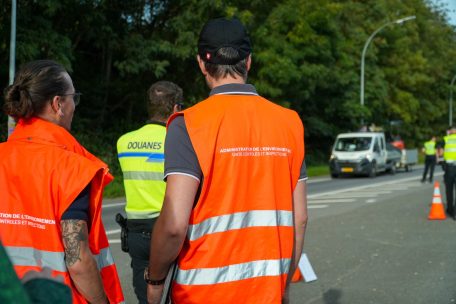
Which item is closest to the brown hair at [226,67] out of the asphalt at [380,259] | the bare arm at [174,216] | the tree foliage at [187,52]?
the bare arm at [174,216]

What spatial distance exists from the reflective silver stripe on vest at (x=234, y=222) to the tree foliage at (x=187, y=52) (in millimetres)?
17655

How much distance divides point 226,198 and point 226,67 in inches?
19.4

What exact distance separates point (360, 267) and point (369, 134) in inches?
888

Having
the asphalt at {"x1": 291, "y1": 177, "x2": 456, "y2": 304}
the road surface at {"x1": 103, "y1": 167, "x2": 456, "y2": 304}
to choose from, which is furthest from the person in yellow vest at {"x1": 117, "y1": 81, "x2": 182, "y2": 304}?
the asphalt at {"x1": 291, "y1": 177, "x2": 456, "y2": 304}

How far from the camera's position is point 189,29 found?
2484 centimetres

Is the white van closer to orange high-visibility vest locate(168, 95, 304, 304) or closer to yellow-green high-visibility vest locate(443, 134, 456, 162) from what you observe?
yellow-green high-visibility vest locate(443, 134, 456, 162)

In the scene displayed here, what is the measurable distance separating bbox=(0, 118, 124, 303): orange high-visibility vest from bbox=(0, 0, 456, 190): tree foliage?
57.2ft

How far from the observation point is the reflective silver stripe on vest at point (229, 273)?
7.60ft

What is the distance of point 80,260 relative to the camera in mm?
2316

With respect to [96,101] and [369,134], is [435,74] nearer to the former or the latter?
[369,134]

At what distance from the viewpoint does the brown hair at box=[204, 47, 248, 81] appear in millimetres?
2475

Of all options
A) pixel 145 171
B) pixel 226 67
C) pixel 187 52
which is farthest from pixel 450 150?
pixel 187 52

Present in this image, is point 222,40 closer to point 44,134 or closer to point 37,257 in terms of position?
point 44,134

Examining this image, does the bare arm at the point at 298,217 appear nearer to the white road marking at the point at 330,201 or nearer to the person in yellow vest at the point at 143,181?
the person in yellow vest at the point at 143,181
